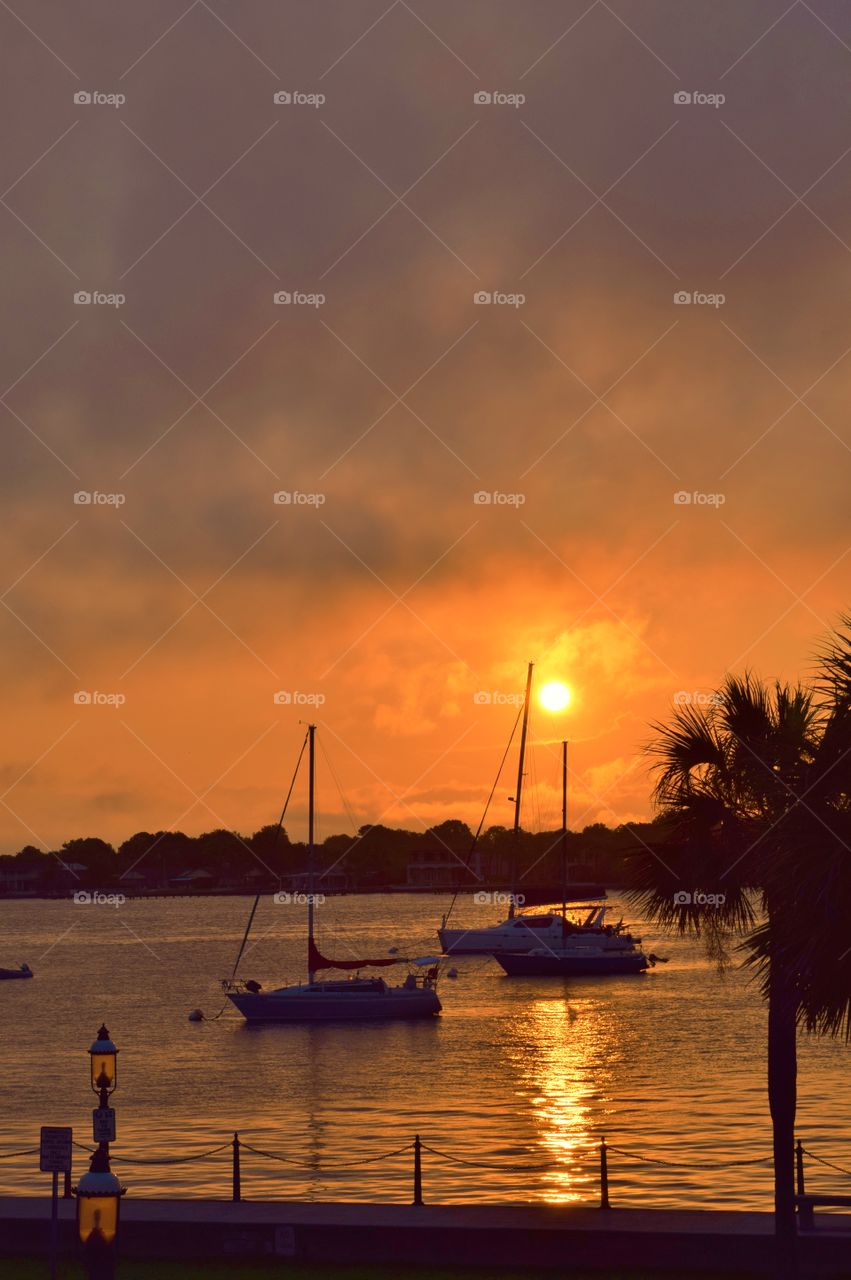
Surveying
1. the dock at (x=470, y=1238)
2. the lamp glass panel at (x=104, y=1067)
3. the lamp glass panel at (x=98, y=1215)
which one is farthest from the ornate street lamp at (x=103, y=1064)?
the dock at (x=470, y=1238)

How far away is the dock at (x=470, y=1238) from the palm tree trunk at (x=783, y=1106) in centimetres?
118

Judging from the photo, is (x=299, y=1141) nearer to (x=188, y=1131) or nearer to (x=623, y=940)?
(x=188, y=1131)

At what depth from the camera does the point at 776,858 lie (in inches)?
741

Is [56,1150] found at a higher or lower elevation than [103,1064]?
lower

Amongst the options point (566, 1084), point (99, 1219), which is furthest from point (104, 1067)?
point (566, 1084)

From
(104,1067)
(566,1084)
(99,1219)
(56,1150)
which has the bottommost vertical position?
(566,1084)

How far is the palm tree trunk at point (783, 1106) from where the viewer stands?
2123 centimetres

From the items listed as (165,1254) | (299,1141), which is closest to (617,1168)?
(299,1141)

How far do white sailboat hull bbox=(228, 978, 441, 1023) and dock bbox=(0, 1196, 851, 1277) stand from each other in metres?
65.5

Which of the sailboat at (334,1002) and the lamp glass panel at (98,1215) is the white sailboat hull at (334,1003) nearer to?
the sailboat at (334,1002)

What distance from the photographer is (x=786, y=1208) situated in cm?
2122

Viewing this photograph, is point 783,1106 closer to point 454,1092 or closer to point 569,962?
point 454,1092

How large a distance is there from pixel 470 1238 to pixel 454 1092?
43.2 meters

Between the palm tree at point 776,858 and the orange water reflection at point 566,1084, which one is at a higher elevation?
the palm tree at point 776,858
